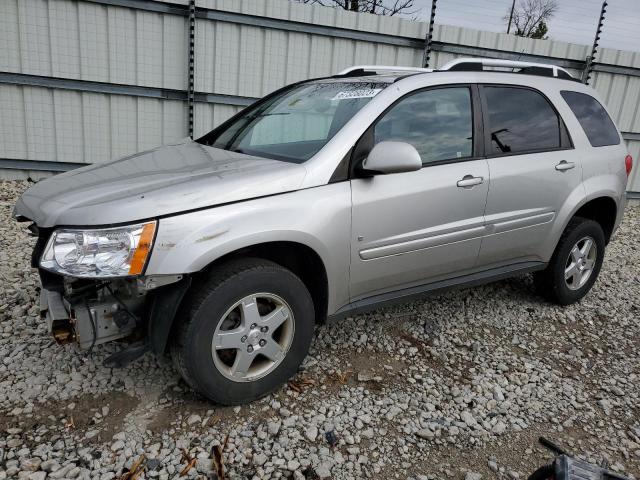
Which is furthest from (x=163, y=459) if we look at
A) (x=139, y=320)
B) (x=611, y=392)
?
(x=611, y=392)

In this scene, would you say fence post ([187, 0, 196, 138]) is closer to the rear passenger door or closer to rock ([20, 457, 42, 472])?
the rear passenger door

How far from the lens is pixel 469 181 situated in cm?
305

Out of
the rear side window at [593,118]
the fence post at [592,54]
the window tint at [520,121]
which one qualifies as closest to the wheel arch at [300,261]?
the window tint at [520,121]

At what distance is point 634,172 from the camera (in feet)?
29.4

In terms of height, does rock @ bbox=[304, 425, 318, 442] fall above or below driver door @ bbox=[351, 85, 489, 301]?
below

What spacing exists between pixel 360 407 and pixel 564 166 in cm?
228

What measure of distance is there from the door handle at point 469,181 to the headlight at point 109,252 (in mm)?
1846

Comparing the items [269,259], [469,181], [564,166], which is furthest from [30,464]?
[564,166]

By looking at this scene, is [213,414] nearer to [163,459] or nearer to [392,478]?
[163,459]

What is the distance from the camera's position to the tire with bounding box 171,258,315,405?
226 cm

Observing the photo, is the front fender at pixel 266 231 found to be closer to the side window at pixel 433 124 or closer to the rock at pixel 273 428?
the side window at pixel 433 124

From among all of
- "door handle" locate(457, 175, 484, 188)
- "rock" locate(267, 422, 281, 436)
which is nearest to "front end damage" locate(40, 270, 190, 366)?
"rock" locate(267, 422, 281, 436)

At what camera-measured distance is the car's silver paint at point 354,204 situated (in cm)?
218

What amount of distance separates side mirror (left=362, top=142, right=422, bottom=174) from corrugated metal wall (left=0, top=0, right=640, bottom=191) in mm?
4859
